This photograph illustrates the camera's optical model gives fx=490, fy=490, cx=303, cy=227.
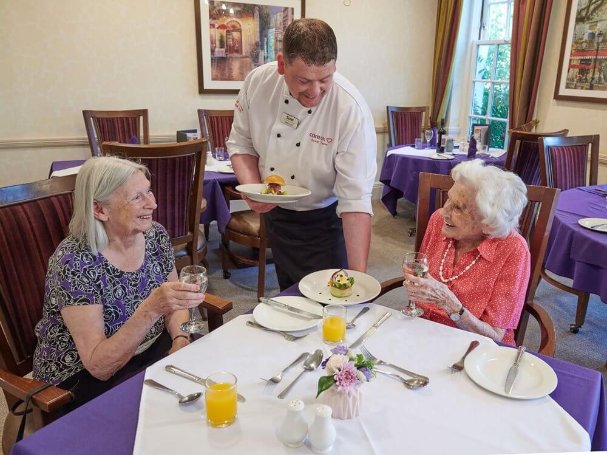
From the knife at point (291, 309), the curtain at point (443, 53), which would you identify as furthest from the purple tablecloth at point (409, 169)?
the knife at point (291, 309)

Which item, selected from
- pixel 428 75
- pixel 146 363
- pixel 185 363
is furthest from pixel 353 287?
pixel 428 75

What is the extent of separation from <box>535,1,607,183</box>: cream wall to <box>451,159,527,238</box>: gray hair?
9.84ft

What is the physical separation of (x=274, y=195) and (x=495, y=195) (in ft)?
2.42

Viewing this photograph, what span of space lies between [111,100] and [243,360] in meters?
3.75

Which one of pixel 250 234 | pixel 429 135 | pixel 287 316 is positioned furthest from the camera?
pixel 429 135

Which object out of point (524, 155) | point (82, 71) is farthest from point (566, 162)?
point (82, 71)

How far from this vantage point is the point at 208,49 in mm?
4500

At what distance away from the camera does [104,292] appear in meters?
1.41

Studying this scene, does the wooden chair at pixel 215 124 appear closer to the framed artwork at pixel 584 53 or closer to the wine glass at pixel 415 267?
the framed artwork at pixel 584 53

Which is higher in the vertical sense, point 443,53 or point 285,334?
point 443,53

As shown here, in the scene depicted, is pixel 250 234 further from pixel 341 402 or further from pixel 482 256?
pixel 341 402

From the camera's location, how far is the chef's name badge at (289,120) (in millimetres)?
1857

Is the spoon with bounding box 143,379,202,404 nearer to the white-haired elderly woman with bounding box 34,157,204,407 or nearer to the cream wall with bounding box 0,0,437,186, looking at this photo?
the white-haired elderly woman with bounding box 34,157,204,407

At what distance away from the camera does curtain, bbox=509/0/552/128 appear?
14.1 ft
